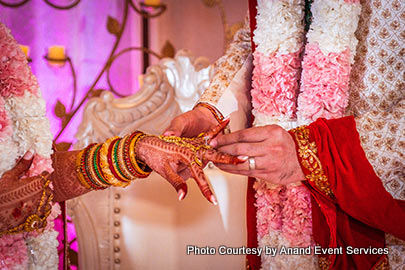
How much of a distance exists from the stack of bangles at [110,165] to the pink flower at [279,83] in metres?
0.46

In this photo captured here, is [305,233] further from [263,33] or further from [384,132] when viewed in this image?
[263,33]

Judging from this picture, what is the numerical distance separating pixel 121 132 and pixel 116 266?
0.56m

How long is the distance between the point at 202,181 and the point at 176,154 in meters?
0.13

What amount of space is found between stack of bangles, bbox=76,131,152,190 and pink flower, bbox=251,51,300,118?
0.46 metres

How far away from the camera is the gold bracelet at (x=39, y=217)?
3.25ft

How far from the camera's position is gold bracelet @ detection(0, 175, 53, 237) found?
99 centimetres

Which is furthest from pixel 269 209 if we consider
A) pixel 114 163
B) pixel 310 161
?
pixel 114 163

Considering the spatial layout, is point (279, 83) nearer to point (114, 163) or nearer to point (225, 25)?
point (114, 163)

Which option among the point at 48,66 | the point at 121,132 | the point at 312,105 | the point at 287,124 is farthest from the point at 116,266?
the point at 48,66

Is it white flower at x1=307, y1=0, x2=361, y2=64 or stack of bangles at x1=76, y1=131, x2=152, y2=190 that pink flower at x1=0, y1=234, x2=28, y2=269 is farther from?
white flower at x1=307, y1=0, x2=361, y2=64

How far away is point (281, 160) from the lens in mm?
1059

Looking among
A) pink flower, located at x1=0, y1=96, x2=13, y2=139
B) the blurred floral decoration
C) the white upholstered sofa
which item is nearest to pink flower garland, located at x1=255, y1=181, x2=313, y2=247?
the white upholstered sofa

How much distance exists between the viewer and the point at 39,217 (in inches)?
39.7

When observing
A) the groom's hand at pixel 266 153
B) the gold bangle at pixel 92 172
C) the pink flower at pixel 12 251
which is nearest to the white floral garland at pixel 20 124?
the pink flower at pixel 12 251
